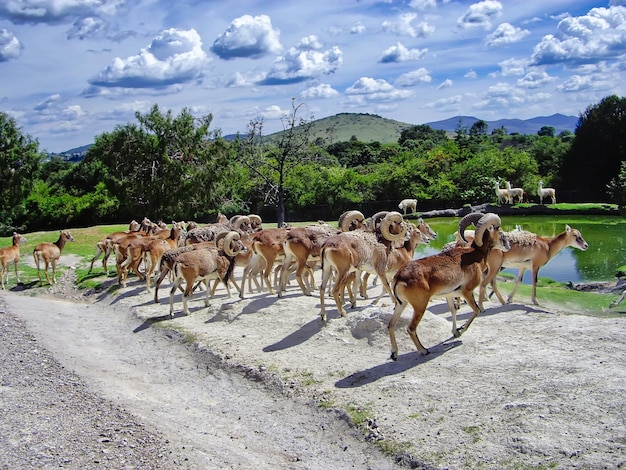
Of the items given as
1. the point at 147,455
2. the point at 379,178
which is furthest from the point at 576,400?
the point at 379,178

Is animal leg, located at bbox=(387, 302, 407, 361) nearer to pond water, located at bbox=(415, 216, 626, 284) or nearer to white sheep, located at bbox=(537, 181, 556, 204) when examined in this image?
pond water, located at bbox=(415, 216, 626, 284)

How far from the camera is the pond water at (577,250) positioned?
21.4 metres

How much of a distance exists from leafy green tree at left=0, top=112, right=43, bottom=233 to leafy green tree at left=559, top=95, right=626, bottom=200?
139ft

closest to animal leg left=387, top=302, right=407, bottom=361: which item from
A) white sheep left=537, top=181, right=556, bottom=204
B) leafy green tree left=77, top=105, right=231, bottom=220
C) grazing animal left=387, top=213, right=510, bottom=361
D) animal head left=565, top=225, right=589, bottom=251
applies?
grazing animal left=387, top=213, right=510, bottom=361

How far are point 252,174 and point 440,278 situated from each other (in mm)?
27326

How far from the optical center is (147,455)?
7.98 m

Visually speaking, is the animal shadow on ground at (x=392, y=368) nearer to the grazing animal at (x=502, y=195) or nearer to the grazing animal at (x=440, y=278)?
the grazing animal at (x=440, y=278)

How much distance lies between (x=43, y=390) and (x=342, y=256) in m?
5.83

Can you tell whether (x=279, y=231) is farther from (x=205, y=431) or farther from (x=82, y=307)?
(x=205, y=431)

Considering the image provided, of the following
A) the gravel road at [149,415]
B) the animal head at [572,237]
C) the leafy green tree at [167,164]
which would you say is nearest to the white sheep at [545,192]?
the leafy green tree at [167,164]

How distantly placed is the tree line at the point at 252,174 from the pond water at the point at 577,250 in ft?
8.29

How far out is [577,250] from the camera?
26.8 m

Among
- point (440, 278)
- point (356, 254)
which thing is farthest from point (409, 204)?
point (440, 278)

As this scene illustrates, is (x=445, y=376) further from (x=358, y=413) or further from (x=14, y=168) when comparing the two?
(x=14, y=168)
